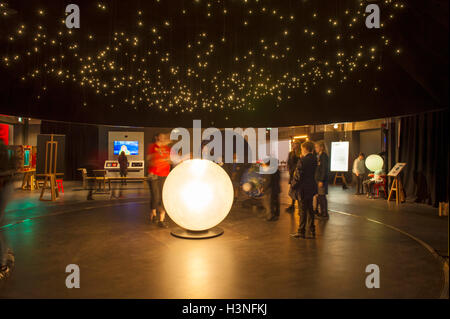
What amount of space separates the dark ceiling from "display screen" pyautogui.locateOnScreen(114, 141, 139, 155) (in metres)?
5.53

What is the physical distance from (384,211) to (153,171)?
7.02 m

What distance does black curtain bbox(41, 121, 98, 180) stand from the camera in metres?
19.9

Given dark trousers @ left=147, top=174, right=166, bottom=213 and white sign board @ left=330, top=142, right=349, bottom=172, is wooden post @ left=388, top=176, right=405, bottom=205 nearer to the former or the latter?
white sign board @ left=330, top=142, right=349, bottom=172

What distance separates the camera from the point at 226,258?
4797 mm

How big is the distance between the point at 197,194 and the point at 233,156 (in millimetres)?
4888

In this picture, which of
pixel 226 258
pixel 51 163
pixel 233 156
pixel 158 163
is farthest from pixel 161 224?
pixel 51 163

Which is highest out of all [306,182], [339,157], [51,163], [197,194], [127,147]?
[127,147]

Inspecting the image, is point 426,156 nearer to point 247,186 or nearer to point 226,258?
point 247,186

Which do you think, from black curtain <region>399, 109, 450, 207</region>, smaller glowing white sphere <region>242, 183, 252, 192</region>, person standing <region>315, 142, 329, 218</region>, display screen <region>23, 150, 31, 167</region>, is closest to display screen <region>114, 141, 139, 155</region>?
display screen <region>23, 150, 31, 167</region>

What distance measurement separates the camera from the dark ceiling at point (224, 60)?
26.9ft

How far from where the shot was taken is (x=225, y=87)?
1331 cm
